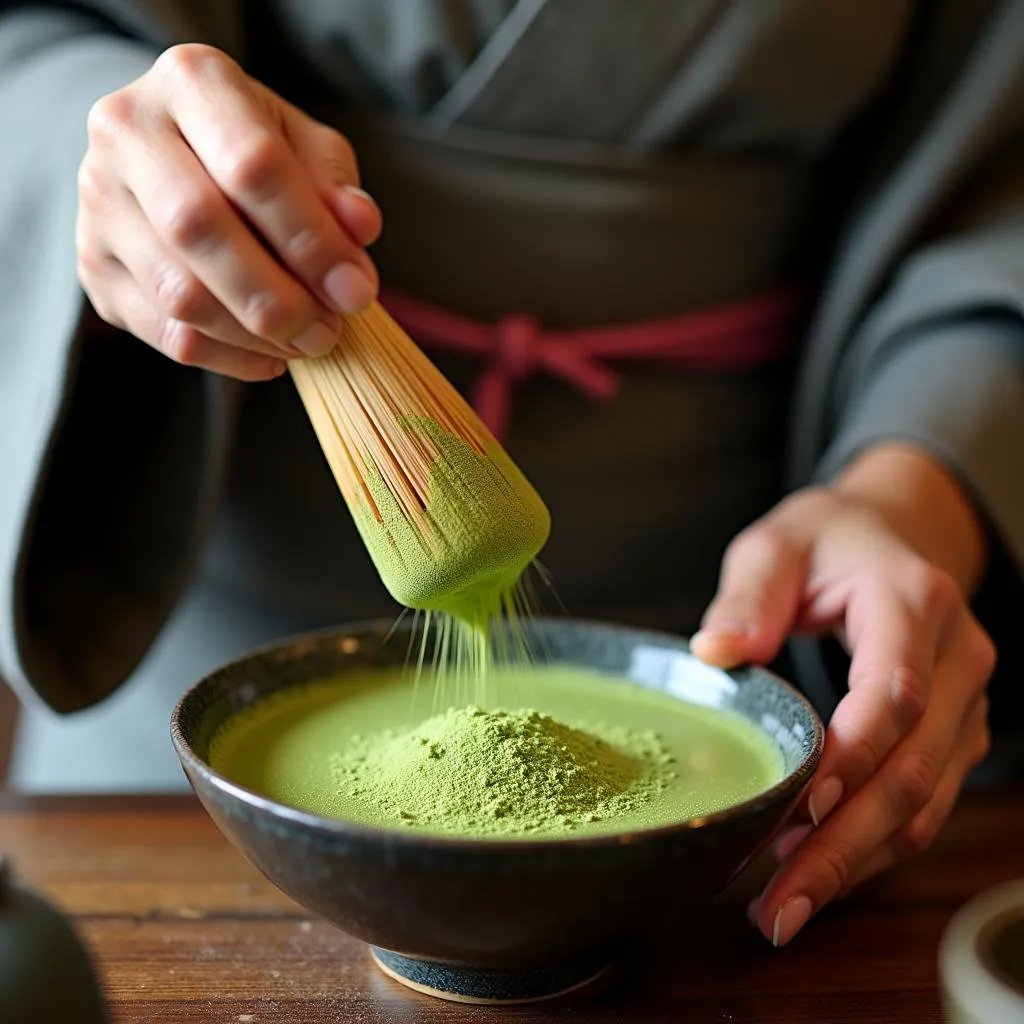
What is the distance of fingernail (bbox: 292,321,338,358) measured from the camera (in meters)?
0.57

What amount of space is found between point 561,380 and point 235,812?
0.53 m

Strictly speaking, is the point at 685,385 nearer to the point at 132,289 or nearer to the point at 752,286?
the point at 752,286

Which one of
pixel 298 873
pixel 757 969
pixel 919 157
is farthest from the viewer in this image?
pixel 919 157

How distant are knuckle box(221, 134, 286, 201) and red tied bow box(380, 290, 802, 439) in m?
0.38

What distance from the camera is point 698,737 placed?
67 centimetres

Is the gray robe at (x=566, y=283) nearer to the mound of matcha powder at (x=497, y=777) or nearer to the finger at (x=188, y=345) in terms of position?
the finger at (x=188, y=345)

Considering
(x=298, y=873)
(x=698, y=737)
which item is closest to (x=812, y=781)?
(x=698, y=737)

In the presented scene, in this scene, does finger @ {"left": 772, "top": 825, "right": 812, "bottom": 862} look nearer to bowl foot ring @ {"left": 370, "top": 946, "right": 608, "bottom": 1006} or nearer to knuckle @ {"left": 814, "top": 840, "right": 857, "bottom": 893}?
knuckle @ {"left": 814, "top": 840, "right": 857, "bottom": 893}

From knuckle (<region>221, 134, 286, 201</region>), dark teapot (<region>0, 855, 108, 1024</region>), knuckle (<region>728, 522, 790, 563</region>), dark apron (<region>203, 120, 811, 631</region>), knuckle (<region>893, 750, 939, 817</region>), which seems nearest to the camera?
dark teapot (<region>0, 855, 108, 1024</region>)

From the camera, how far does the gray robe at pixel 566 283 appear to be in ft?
2.68

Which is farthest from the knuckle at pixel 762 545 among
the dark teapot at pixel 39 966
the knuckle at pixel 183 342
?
the dark teapot at pixel 39 966

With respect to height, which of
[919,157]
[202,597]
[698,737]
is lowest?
[202,597]

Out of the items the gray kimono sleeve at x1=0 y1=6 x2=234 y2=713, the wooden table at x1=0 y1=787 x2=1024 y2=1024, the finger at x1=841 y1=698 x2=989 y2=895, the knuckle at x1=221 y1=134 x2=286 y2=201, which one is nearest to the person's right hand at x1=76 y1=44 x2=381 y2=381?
the knuckle at x1=221 y1=134 x2=286 y2=201

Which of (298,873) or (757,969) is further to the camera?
(757,969)
